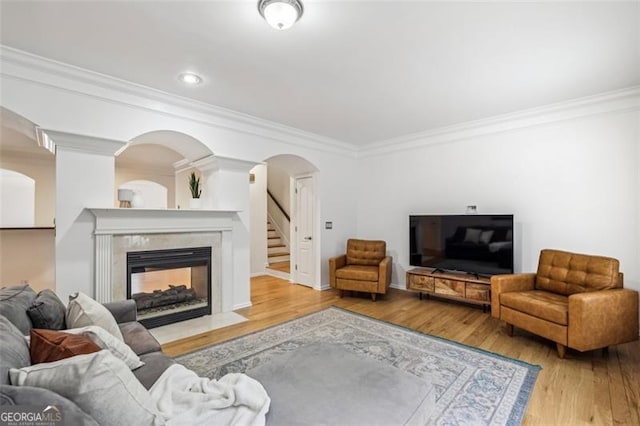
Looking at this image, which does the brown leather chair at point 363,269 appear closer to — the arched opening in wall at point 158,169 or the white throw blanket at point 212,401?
the arched opening in wall at point 158,169

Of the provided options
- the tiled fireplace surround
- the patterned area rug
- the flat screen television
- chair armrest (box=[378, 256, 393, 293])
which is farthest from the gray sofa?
the flat screen television

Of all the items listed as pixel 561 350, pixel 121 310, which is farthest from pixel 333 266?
pixel 121 310

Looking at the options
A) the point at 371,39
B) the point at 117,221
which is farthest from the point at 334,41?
the point at 117,221

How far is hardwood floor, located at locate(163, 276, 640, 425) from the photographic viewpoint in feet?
6.45

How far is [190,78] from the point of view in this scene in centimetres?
288

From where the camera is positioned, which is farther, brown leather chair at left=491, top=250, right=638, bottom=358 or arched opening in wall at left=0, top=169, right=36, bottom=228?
arched opening in wall at left=0, top=169, right=36, bottom=228

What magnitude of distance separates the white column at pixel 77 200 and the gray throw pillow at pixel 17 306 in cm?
102

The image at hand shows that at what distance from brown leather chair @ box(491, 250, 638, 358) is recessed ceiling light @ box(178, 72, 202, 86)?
12.5ft

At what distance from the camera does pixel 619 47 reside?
240 cm

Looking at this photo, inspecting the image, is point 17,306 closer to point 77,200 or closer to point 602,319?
point 77,200

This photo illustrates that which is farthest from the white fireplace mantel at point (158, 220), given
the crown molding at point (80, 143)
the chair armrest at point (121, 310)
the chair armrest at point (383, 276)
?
the chair armrest at point (383, 276)

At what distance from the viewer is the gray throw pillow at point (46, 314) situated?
1685 millimetres

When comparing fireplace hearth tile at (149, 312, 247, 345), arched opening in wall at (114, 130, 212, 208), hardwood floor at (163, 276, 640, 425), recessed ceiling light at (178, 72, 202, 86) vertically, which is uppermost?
recessed ceiling light at (178, 72, 202, 86)

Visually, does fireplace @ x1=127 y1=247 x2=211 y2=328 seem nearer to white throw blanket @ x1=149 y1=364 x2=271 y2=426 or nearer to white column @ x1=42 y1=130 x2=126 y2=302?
white column @ x1=42 y1=130 x2=126 y2=302
